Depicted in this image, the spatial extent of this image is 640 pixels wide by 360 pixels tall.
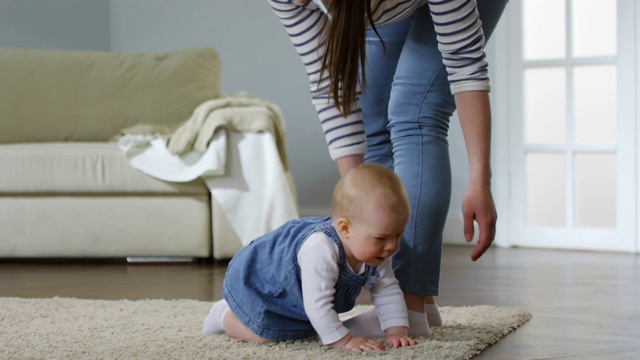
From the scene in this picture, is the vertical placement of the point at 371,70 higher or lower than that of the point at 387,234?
higher

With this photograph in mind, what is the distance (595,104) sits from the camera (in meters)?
3.63

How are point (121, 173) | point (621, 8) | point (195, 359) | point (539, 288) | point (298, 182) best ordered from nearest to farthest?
point (195, 359)
point (539, 288)
point (121, 173)
point (621, 8)
point (298, 182)

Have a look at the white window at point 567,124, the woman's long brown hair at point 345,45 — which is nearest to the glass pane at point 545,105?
the white window at point 567,124

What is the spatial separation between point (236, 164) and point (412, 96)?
1790 mm

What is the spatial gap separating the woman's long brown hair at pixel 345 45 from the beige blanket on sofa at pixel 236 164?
5.87 feet

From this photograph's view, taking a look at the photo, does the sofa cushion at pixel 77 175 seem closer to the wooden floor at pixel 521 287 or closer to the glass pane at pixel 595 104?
the wooden floor at pixel 521 287

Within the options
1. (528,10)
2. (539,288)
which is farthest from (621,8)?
(539,288)

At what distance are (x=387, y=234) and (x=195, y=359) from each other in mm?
347

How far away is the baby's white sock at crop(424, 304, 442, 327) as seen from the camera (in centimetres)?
167

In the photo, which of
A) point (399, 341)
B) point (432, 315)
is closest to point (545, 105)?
point (432, 315)

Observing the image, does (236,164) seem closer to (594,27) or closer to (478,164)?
(594,27)

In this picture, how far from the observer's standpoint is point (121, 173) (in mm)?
3293

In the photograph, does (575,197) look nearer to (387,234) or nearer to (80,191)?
(80,191)

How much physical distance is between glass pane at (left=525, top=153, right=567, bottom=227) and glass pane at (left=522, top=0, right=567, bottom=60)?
16.3 inches
